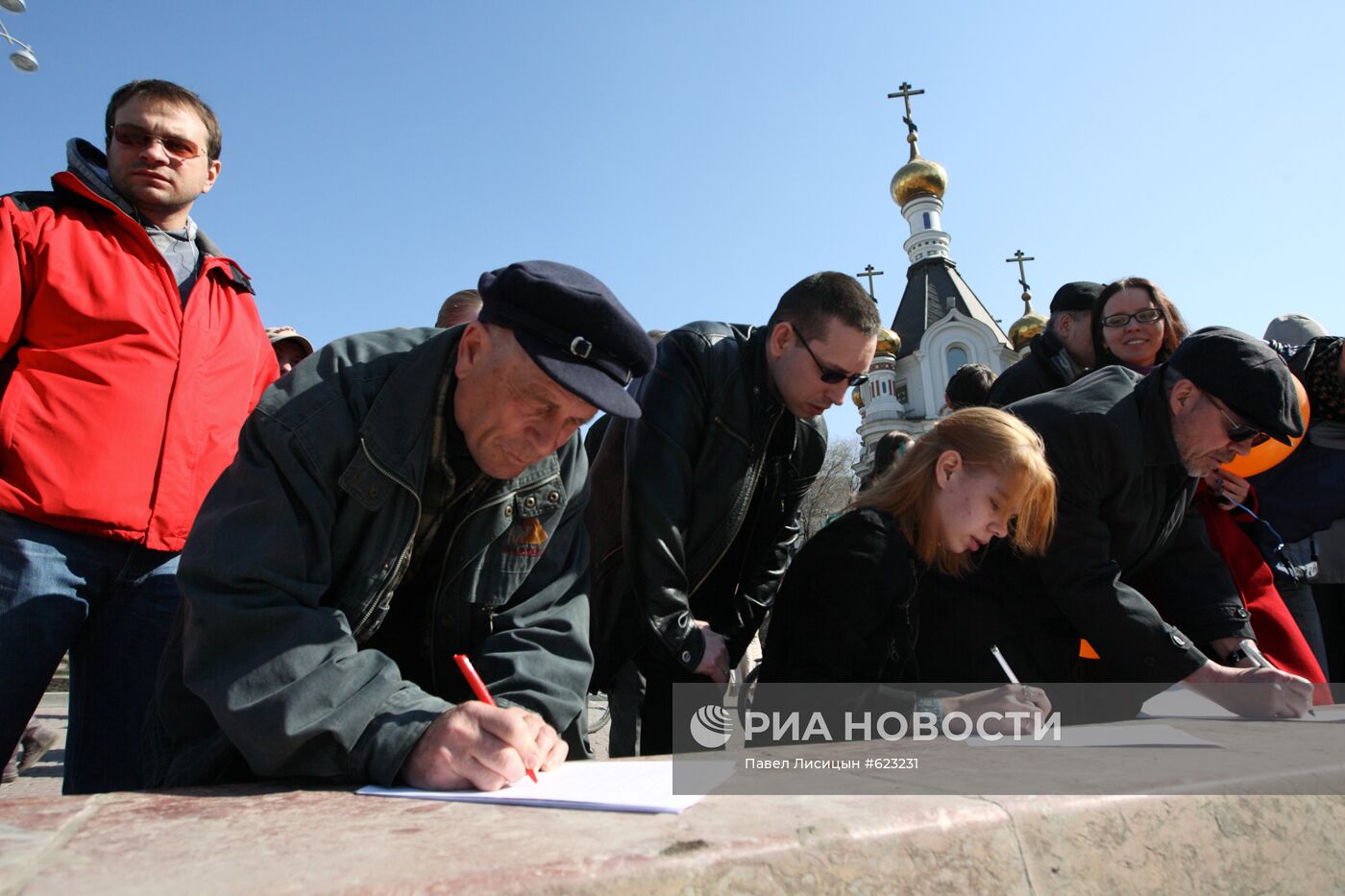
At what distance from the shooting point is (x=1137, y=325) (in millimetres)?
3701

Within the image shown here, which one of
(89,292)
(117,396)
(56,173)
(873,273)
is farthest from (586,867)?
(873,273)

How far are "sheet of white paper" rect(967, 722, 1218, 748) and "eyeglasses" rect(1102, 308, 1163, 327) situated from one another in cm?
222

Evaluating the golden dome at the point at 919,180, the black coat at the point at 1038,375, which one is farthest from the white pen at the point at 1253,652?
the golden dome at the point at 919,180

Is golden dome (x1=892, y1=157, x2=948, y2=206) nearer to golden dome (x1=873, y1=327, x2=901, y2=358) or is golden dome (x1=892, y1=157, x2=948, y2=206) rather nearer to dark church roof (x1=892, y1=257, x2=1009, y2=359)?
dark church roof (x1=892, y1=257, x2=1009, y2=359)

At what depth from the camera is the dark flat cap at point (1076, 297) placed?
14.0ft

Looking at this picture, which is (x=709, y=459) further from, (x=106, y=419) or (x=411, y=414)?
(x=106, y=419)

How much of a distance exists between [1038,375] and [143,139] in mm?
3602

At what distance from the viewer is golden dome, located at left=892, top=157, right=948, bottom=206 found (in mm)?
38094

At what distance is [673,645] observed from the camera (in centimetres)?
256

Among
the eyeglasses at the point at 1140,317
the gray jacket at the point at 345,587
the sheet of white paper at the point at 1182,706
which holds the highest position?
the eyeglasses at the point at 1140,317

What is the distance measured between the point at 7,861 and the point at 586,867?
547 mm

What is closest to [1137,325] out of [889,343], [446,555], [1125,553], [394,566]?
[1125,553]

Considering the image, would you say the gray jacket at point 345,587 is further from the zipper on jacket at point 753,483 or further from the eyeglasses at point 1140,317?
the eyeglasses at point 1140,317

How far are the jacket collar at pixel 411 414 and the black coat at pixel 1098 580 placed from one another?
63.2 inches
